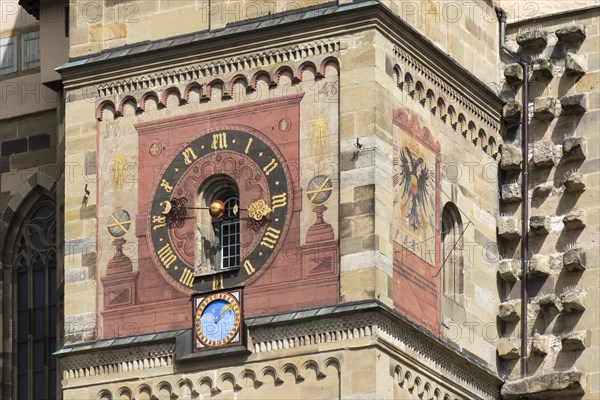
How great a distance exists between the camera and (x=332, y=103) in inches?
1864

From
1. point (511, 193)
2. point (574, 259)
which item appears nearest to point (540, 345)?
point (574, 259)

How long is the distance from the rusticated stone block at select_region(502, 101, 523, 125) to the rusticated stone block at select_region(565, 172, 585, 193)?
134 cm

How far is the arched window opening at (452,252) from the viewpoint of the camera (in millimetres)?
48969

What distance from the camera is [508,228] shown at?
50500mm

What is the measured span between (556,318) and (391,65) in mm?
4994

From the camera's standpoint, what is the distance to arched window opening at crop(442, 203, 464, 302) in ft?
161

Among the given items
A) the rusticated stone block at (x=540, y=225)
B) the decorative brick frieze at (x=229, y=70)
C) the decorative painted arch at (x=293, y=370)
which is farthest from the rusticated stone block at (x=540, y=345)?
the decorative brick frieze at (x=229, y=70)

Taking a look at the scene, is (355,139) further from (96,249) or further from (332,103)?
(96,249)

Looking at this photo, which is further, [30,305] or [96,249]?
[30,305]

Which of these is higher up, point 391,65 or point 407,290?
point 391,65

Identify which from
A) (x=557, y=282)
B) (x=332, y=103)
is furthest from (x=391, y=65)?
(x=557, y=282)

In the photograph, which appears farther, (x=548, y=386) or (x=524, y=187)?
(x=524, y=187)

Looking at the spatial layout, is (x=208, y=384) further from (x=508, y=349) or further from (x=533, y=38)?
(x=533, y=38)

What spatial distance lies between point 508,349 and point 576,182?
9.02ft
